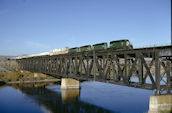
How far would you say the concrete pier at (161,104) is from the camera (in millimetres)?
26078

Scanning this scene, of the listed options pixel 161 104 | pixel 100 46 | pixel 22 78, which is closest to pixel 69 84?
pixel 100 46

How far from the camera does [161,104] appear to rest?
26.4 meters

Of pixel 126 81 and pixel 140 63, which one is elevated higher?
pixel 140 63

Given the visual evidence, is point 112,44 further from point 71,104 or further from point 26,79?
point 26,79

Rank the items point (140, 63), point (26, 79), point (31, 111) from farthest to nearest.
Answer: point (26, 79)
point (31, 111)
point (140, 63)

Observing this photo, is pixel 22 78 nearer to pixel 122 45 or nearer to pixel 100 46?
pixel 100 46

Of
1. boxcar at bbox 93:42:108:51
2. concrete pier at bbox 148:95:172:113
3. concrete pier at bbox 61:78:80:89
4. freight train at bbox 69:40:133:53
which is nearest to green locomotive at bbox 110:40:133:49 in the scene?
freight train at bbox 69:40:133:53

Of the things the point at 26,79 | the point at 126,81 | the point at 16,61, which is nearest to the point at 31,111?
the point at 126,81

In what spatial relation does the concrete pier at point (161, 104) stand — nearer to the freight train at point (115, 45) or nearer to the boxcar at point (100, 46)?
the freight train at point (115, 45)

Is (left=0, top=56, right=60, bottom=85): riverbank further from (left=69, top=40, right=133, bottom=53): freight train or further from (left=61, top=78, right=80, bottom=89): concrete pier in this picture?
(left=69, top=40, right=133, bottom=53): freight train

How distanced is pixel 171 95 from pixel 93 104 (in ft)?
66.8

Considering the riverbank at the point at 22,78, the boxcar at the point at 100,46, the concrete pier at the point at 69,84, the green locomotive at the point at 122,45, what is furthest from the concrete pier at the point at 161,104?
the riverbank at the point at 22,78

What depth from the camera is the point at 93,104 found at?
4306 centimetres

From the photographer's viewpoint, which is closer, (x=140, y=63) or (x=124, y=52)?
(x=140, y=63)
